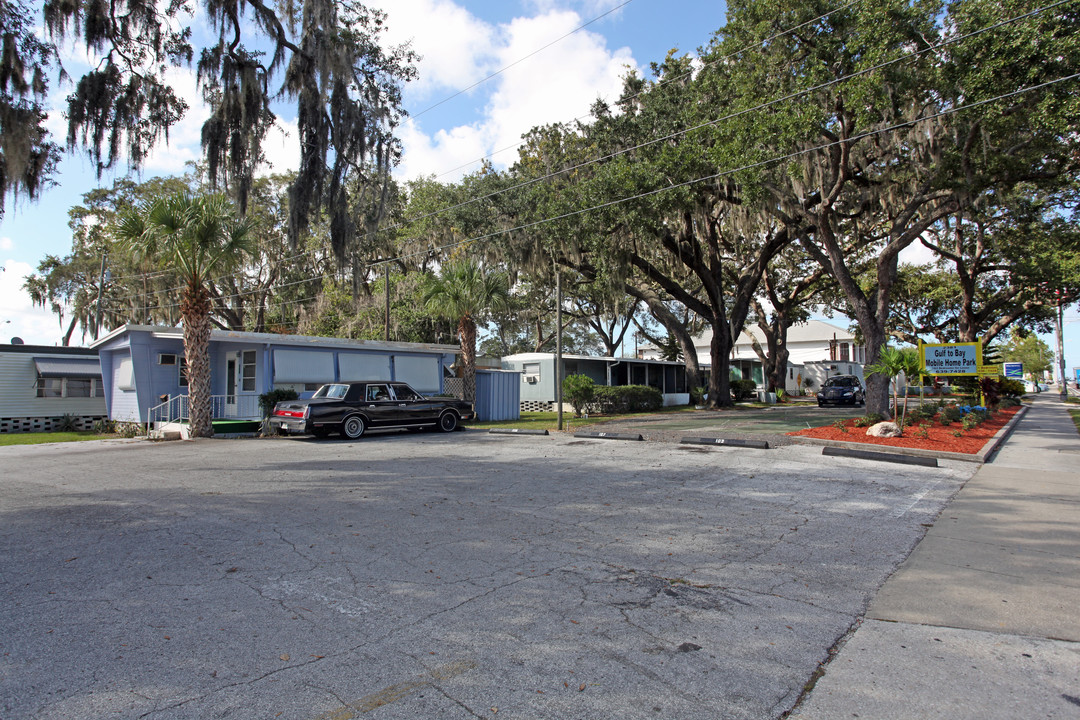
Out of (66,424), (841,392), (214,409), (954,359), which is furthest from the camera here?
(841,392)

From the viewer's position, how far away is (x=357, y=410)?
1555 cm

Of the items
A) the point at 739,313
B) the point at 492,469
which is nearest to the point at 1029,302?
the point at 739,313

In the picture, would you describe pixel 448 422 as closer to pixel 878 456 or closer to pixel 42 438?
pixel 878 456

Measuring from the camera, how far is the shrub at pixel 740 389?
33156 mm

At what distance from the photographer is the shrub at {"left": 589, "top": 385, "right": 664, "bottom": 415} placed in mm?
23555

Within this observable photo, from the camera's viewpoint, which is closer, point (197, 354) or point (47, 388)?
point (197, 354)

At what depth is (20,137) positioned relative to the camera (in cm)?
926

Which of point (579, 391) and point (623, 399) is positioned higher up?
point (579, 391)

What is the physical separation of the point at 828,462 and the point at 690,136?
10.8 metres

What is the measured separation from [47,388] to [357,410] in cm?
1483

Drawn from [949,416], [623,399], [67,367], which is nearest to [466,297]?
[623,399]

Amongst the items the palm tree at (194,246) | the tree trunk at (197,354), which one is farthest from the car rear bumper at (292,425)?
the palm tree at (194,246)

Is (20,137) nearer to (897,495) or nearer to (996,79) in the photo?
(897,495)

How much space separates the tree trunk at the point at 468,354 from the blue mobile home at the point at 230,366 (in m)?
2.57
